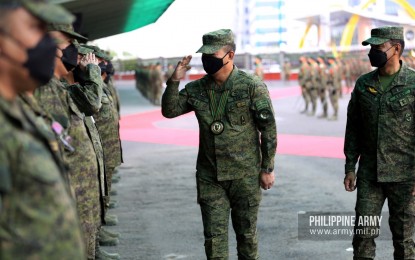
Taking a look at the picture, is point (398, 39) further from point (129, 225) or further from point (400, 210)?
point (129, 225)

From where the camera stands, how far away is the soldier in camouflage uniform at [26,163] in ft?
8.08

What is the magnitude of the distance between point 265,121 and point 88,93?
1263 millimetres

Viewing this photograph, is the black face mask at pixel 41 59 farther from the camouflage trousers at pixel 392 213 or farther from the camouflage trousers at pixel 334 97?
the camouflage trousers at pixel 334 97

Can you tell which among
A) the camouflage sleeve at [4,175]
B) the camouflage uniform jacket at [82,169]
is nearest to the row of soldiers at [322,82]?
the camouflage uniform jacket at [82,169]

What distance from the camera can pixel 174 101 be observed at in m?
A: 5.34

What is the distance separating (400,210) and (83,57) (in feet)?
8.03

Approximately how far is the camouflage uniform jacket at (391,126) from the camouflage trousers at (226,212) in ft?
2.89

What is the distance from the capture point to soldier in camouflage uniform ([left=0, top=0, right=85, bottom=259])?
8.08 ft

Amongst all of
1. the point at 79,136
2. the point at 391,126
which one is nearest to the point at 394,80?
the point at 391,126

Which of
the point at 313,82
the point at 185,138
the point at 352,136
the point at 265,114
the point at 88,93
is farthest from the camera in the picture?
the point at 313,82

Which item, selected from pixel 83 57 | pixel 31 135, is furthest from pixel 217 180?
pixel 31 135

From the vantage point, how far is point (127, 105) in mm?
30125

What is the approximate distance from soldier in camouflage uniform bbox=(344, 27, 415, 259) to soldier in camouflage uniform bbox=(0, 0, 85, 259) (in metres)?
3.25

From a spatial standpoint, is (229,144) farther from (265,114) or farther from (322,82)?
(322,82)
